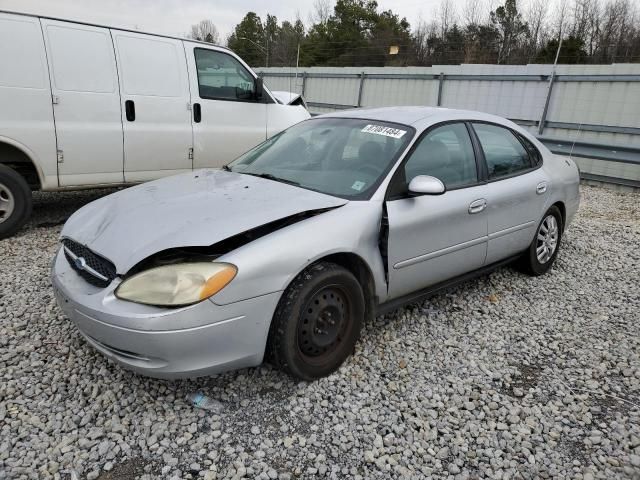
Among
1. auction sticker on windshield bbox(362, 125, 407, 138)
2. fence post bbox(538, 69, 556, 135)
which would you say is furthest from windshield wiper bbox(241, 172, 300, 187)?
fence post bbox(538, 69, 556, 135)

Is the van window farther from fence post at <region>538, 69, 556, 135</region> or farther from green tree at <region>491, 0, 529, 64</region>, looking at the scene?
green tree at <region>491, 0, 529, 64</region>

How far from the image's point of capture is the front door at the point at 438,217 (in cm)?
297

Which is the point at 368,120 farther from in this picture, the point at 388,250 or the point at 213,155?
the point at 213,155

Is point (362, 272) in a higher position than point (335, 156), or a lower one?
lower

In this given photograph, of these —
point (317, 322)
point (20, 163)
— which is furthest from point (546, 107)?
point (20, 163)

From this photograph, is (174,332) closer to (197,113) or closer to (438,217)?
(438,217)

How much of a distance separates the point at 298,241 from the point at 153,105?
143 inches

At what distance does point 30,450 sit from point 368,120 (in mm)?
2840

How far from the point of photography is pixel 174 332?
2.17 meters

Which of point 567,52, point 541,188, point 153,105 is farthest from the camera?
point 567,52

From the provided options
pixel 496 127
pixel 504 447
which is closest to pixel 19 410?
pixel 504 447

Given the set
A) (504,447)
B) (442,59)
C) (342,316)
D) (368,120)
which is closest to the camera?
(504,447)

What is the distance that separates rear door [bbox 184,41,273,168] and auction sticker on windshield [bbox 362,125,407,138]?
115 inches

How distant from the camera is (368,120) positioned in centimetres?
A: 353
